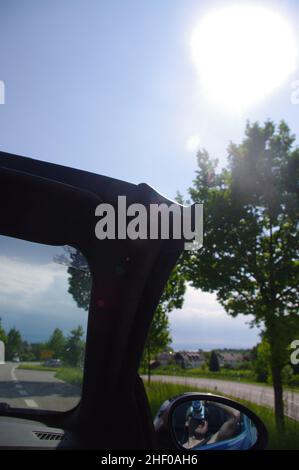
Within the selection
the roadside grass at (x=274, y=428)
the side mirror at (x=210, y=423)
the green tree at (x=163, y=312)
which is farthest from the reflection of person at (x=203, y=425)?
the green tree at (x=163, y=312)

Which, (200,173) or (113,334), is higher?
(200,173)

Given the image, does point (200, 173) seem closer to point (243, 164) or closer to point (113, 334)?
point (243, 164)

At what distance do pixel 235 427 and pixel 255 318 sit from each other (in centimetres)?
830

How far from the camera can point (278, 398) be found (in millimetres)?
9094

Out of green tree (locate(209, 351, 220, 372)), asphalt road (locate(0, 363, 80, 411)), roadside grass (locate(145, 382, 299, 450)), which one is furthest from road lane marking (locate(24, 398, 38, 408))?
green tree (locate(209, 351, 220, 372))

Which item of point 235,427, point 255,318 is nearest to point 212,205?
point 255,318

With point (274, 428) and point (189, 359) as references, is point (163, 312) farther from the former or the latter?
point (189, 359)

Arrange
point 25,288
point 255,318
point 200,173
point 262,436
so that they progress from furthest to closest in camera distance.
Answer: point 200,173
point 255,318
point 262,436
point 25,288

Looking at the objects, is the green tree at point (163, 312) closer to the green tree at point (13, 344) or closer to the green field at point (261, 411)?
the green field at point (261, 411)

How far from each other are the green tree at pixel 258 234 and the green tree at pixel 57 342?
27.6 feet

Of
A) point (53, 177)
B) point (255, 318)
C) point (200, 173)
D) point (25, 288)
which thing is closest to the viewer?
point (53, 177)

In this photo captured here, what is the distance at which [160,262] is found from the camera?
5.21 ft

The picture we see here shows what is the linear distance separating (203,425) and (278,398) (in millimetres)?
8224

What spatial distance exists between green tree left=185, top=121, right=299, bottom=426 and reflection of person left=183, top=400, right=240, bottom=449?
7838 mm
